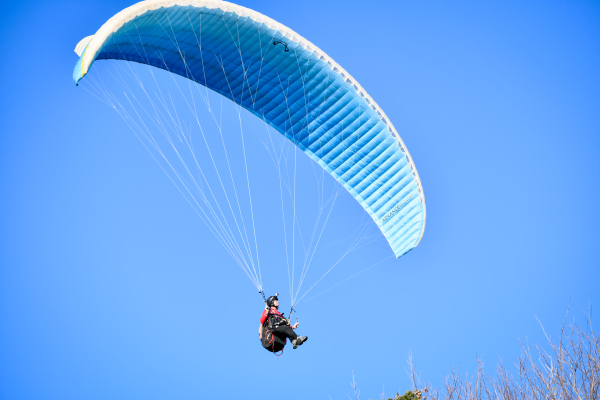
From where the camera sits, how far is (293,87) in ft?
36.1

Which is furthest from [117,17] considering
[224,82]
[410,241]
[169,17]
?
[410,241]

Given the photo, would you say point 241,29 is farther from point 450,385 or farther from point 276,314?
point 450,385

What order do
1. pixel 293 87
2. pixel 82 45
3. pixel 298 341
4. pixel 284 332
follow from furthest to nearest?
1. pixel 293 87
2. pixel 82 45
3. pixel 284 332
4. pixel 298 341

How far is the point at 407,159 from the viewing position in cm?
1105

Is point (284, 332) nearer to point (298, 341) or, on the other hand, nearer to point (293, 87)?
point (298, 341)

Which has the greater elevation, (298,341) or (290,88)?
(290,88)

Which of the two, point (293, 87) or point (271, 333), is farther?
point (293, 87)

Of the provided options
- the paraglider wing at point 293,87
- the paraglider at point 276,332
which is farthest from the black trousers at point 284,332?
the paraglider wing at point 293,87

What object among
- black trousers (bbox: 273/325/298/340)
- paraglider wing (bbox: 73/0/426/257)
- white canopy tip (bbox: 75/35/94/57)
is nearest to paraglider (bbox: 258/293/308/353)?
black trousers (bbox: 273/325/298/340)

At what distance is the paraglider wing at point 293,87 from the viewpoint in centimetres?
984

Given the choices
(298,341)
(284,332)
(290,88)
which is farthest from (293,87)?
(298,341)

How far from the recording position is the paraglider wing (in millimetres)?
9836

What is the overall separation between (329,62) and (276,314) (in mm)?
4272

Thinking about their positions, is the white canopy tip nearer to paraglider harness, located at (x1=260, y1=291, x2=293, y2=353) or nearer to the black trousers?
paraglider harness, located at (x1=260, y1=291, x2=293, y2=353)
